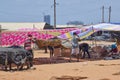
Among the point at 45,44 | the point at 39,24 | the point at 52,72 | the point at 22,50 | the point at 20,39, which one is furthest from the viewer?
the point at 39,24

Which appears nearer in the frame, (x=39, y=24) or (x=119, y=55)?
(x=119, y=55)

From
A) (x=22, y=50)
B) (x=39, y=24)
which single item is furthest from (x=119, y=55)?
(x=39, y=24)

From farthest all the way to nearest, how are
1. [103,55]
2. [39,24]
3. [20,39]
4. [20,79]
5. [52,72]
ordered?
[39,24] → [20,39] → [103,55] → [52,72] → [20,79]

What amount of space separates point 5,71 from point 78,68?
3408 millimetres

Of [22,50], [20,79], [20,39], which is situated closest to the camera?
[20,79]

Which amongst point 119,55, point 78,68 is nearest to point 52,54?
point 119,55

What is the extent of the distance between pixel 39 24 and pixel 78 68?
54.6 metres

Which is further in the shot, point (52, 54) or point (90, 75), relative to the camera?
point (52, 54)

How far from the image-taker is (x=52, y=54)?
26484mm

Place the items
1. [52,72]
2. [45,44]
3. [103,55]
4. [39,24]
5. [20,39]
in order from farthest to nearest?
[39,24] → [20,39] → [103,55] → [45,44] → [52,72]

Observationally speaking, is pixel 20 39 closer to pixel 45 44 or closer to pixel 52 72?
pixel 45 44

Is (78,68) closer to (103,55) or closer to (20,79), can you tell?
(20,79)

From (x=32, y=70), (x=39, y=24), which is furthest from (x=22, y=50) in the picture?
(x=39, y=24)

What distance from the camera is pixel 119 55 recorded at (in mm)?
25047
